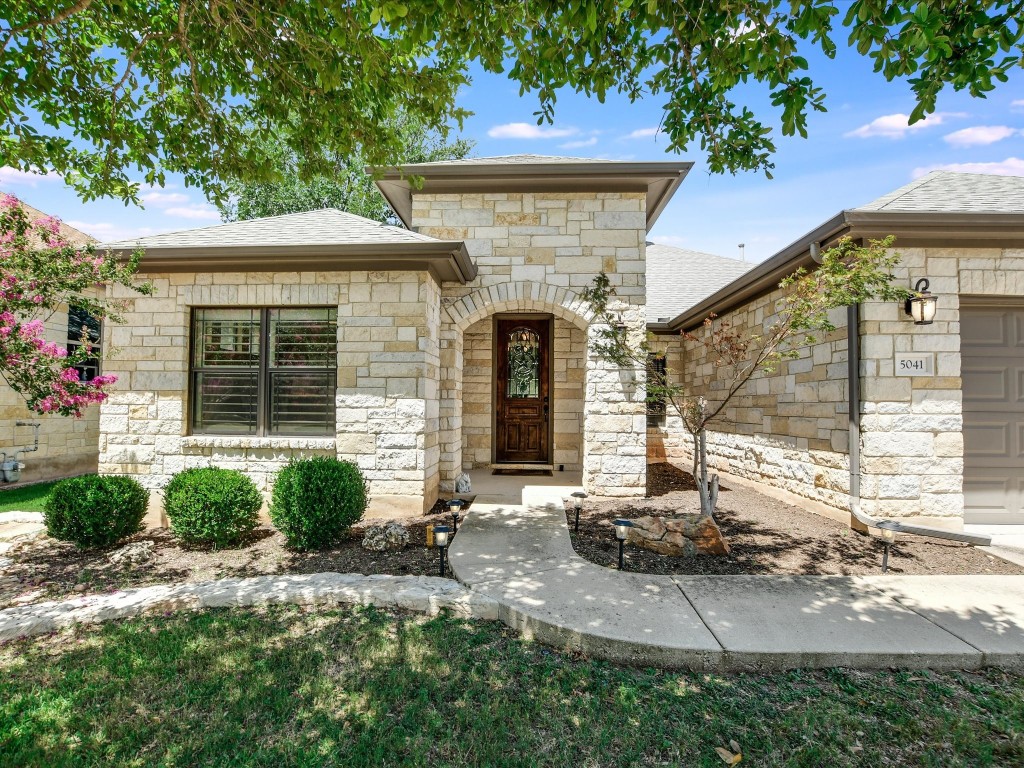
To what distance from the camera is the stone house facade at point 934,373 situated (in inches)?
201

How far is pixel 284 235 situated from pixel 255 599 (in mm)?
4534

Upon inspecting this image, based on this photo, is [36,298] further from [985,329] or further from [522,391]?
[985,329]

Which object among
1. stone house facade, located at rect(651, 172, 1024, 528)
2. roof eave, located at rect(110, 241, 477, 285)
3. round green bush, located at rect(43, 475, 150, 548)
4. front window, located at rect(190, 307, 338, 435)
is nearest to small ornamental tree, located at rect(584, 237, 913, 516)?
stone house facade, located at rect(651, 172, 1024, 528)

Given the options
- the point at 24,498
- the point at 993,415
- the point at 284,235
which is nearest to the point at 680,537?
the point at 993,415

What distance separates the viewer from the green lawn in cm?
646

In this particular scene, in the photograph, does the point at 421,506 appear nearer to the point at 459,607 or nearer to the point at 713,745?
the point at 459,607

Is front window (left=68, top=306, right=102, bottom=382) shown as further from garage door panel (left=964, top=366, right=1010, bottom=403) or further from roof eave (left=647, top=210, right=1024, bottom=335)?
garage door panel (left=964, top=366, right=1010, bottom=403)

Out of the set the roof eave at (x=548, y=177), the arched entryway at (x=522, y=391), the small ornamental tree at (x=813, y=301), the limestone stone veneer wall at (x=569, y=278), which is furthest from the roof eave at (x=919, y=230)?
the arched entryway at (x=522, y=391)

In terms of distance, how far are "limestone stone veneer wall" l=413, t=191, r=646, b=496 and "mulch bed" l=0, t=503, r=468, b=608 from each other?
7.68 feet

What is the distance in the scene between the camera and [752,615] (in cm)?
326

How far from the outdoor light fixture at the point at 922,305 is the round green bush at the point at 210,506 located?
7398 mm

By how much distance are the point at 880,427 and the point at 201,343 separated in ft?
27.5

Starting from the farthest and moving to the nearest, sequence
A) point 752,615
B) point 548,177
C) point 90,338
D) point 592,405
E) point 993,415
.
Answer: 1. point 90,338
2. point 592,405
3. point 548,177
4. point 993,415
5. point 752,615

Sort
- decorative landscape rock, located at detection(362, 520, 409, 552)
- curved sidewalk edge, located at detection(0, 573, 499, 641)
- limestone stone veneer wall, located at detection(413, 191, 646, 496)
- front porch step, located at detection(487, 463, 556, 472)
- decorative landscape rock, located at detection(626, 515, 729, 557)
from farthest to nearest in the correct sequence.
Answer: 1. front porch step, located at detection(487, 463, 556, 472)
2. limestone stone veneer wall, located at detection(413, 191, 646, 496)
3. decorative landscape rock, located at detection(362, 520, 409, 552)
4. decorative landscape rock, located at detection(626, 515, 729, 557)
5. curved sidewalk edge, located at detection(0, 573, 499, 641)
